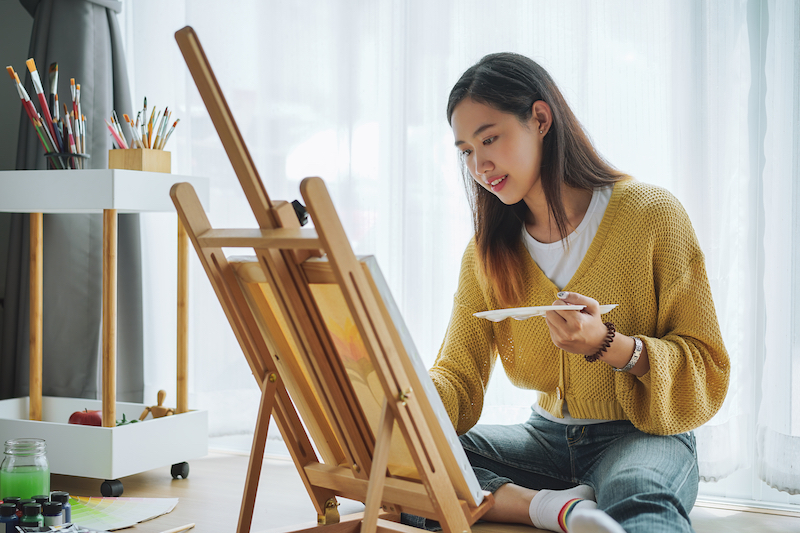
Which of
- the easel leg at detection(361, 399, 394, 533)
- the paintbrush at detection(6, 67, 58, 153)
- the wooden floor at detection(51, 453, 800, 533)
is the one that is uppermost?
the paintbrush at detection(6, 67, 58, 153)

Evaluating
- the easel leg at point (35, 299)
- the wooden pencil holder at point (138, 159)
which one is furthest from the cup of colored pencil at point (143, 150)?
the easel leg at point (35, 299)

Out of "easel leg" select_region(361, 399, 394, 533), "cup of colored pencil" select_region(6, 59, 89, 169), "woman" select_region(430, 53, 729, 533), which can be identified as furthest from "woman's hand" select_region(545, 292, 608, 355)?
"cup of colored pencil" select_region(6, 59, 89, 169)

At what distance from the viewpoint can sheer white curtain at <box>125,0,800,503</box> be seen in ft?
5.59

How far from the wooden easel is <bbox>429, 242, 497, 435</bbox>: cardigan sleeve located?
1.23 feet

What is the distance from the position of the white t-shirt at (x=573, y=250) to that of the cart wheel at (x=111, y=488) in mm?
1060

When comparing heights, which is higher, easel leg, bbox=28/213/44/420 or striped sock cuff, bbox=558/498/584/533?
easel leg, bbox=28/213/44/420

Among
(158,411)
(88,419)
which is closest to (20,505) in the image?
(88,419)

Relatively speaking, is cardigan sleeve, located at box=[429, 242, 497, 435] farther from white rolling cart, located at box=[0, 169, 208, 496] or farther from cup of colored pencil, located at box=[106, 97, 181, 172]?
cup of colored pencil, located at box=[106, 97, 181, 172]

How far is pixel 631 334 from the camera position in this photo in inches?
58.2

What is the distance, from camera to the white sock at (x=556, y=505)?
4.53ft

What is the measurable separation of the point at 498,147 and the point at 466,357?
0.48m

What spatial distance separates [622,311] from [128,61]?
183 centimetres

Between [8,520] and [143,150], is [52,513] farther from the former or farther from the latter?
[143,150]

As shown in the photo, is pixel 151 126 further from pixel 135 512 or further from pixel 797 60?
pixel 797 60
